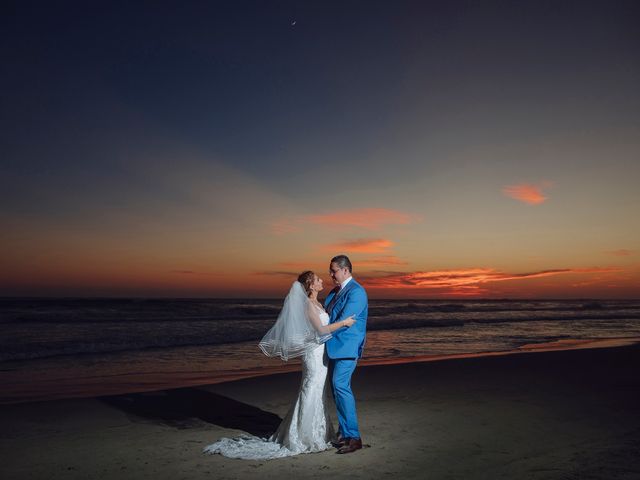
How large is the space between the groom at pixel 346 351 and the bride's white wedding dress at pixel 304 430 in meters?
0.22

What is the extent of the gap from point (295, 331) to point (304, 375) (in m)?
0.60

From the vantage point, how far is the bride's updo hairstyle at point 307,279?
6.04 metres

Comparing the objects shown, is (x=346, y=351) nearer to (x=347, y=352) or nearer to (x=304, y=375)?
(x=347, y=352)

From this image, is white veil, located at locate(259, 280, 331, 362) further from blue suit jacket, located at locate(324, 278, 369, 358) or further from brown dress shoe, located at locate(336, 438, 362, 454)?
brown dress shoe, located at locate(336, 438, 362, 454)

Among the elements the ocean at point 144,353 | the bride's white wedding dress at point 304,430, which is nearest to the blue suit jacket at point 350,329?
the bride's white wedding dress at point 304,430

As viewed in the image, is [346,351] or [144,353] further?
[144,353]

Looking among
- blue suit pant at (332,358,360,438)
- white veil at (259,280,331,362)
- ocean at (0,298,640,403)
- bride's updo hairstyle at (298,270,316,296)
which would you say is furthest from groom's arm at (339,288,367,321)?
ocean at (0,298,640,403)

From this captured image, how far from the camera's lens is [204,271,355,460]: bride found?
5.61 meters

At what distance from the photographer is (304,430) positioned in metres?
5.70

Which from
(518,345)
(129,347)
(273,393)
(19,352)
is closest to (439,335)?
(518,345)

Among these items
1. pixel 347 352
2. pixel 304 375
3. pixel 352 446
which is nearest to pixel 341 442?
pixel 352 446

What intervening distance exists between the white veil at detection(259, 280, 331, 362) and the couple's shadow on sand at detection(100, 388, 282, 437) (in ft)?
4.46

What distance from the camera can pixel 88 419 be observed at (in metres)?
7.28

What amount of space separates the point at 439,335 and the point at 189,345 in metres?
11.6
